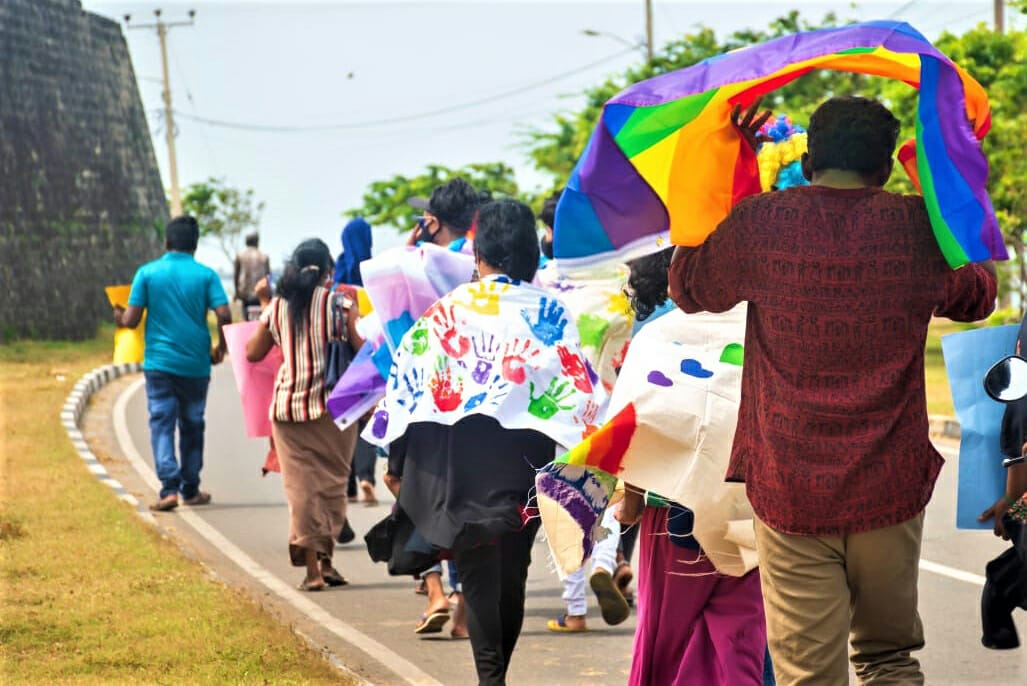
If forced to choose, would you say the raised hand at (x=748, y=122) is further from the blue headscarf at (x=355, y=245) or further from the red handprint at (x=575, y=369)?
the blue headscarf at (x=355, y=245)

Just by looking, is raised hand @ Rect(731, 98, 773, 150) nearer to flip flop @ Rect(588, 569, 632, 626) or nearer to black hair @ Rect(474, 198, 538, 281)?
flip flop @ Rect(588, 569, 632, 626)

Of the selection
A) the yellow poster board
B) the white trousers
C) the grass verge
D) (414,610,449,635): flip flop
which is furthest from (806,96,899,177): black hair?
the yellow poster board

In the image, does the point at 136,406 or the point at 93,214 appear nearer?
the point at 136,406

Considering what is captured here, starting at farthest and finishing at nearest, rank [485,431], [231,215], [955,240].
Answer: [231,215] < [485,431] < [955,240]

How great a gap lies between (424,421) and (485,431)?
0.23 m

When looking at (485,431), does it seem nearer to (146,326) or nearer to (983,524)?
(983,524)

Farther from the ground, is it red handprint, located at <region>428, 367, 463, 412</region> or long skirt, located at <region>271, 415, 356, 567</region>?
red handprint, located at <region>428, 367, 463, 412</region>

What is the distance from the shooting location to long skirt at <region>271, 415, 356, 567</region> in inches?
353

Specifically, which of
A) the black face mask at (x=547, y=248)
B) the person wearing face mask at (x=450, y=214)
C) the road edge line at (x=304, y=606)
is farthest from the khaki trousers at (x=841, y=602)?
the black face mask at (x=547, y=248)

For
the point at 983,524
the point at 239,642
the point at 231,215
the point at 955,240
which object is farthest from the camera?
the point at 231,215

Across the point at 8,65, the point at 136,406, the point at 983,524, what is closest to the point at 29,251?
the point at 8,65

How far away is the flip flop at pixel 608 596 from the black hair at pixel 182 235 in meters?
6.54

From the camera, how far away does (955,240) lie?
4.04 meters

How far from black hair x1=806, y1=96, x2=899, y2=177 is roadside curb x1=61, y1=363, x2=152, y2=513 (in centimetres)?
778
